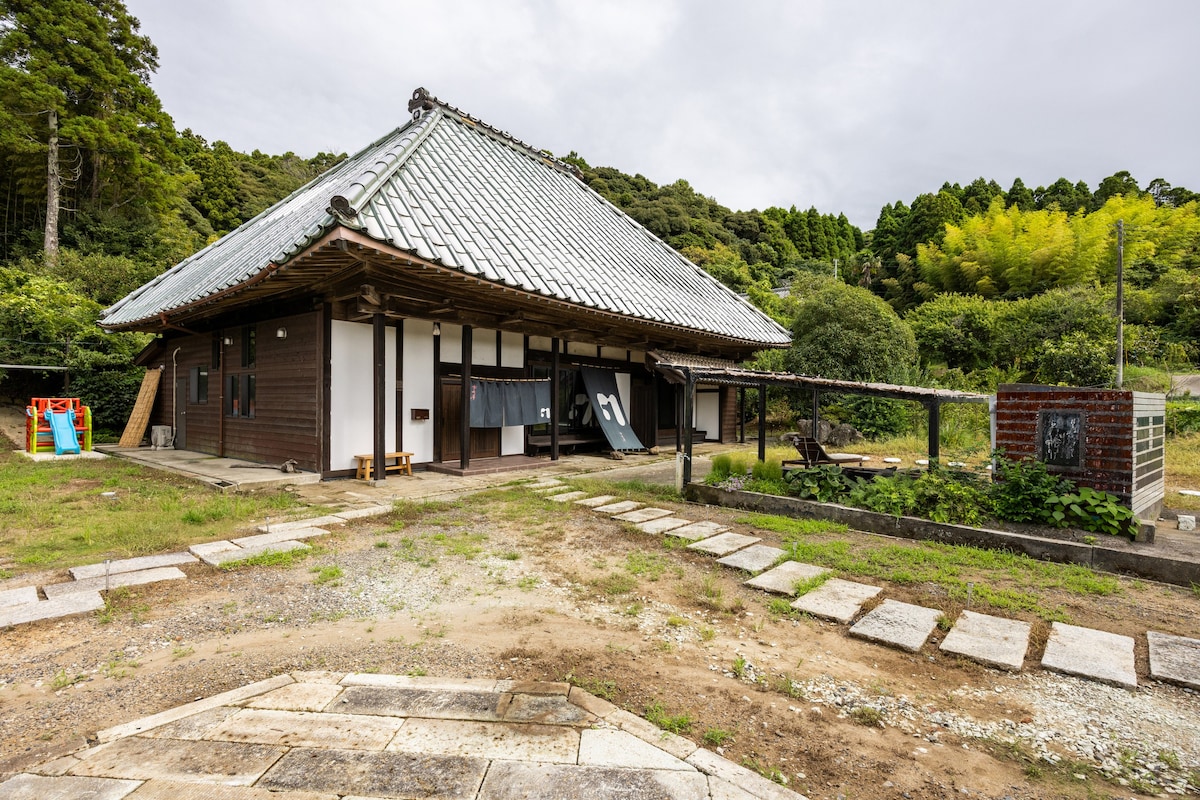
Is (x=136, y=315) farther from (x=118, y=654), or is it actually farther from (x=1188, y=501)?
(x=1188, y=501)

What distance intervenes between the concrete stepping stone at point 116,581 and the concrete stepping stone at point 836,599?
14.2ft

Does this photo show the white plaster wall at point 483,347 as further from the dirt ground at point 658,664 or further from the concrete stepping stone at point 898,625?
the concrete stepping stone at point 898,625

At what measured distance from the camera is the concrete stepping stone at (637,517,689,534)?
5262 mm

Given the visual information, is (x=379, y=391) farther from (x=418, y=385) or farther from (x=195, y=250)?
(x=195, y=250)

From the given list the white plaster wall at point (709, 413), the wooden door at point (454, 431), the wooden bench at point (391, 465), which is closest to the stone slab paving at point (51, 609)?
the wooden bench at point (391, 465)

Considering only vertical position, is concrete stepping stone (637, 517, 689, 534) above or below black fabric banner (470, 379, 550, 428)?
below

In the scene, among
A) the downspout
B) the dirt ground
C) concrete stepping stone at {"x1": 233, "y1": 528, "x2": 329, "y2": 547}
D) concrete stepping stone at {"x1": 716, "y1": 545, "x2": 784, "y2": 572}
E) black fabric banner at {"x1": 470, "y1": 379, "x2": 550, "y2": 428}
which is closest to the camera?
the dirt ground

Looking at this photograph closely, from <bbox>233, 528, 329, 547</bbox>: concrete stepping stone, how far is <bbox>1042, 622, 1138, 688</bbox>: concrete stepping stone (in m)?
5.40

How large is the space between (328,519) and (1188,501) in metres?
9.98

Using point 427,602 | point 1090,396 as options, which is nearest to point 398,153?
point 427,602

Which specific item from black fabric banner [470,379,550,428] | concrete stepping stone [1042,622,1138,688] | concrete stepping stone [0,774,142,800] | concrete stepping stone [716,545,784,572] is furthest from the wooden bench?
concrete stepping stone [1042,622,1138,688]

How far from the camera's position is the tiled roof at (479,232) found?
7406 mm

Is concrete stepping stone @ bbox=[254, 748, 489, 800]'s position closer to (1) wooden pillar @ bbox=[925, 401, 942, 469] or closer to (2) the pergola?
(2) the pergola

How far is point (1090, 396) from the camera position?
483 centimetres
